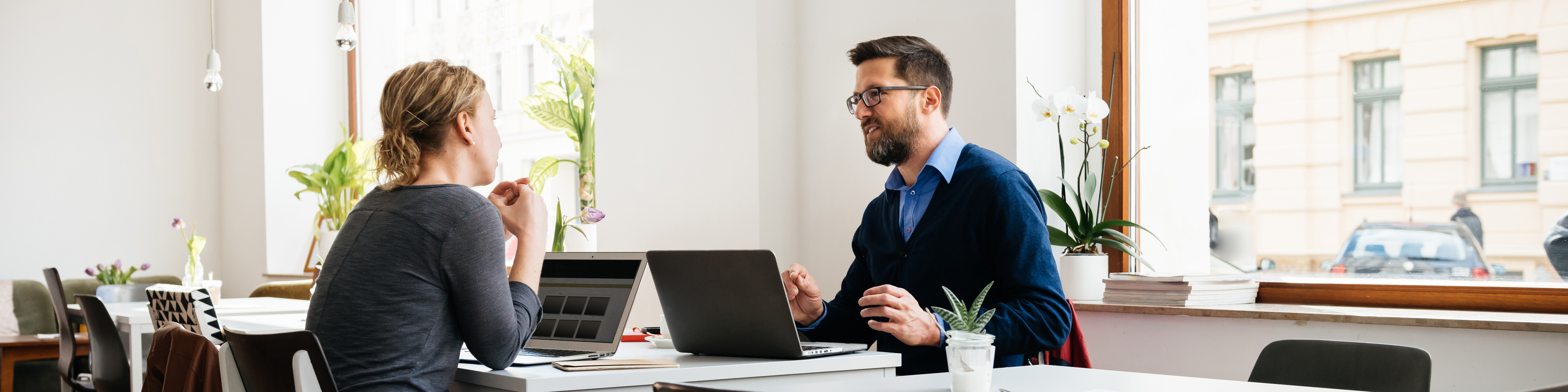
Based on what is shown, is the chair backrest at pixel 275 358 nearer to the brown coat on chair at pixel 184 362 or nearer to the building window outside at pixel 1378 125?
the brown coat on chair at pixel 184 362

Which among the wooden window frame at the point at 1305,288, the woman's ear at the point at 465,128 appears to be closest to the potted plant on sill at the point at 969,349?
the woman's ear at the point at 465,128

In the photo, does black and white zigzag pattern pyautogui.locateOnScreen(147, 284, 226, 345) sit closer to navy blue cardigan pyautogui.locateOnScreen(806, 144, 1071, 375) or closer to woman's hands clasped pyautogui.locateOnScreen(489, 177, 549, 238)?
woman's hands clasped pyautogui.locateOnScreen(489, 177, 549, 238)

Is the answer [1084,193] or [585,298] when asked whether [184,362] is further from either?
[1084,193]

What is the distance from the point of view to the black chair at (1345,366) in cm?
175

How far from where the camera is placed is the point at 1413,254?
2.58 meters

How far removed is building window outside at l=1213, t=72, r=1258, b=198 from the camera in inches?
113

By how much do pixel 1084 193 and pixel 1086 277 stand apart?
26 cm

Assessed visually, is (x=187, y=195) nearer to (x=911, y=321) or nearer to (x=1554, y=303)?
(x=911, y=321)

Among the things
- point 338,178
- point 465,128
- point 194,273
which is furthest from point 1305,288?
point 338,178

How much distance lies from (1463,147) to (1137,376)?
4.64 ft

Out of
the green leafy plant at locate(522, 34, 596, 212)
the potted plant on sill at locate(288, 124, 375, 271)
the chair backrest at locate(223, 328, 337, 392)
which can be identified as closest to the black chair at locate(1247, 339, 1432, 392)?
the chair backrest at locate(223, 328, 337, 392)

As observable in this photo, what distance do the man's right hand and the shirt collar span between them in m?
0.29

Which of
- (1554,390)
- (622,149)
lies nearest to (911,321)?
(1554,390)

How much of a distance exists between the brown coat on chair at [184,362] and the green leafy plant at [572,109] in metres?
2.41
